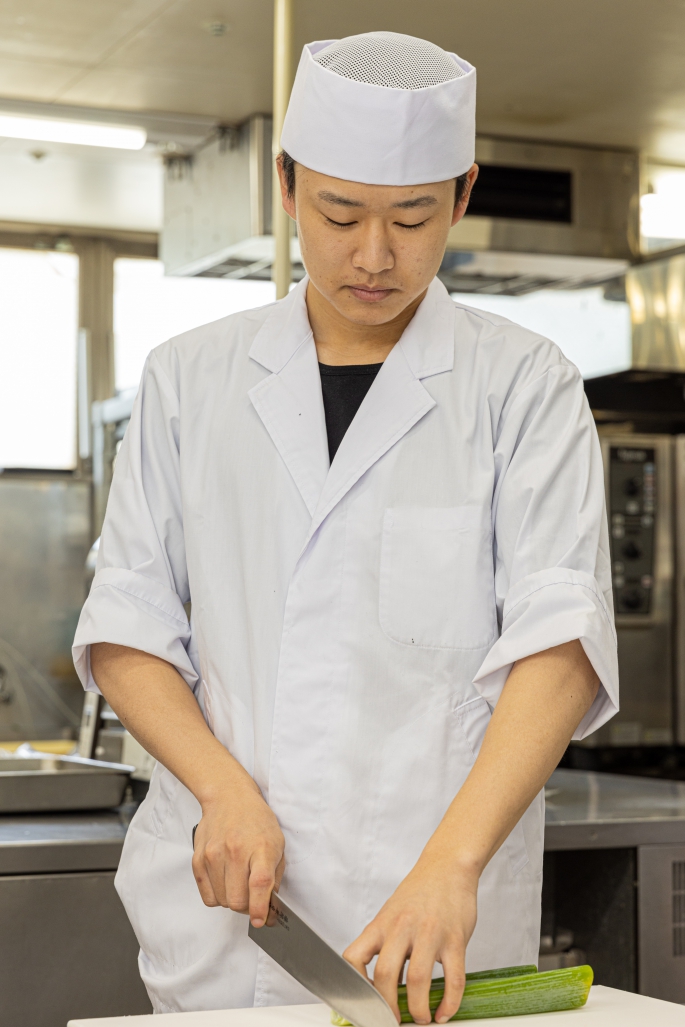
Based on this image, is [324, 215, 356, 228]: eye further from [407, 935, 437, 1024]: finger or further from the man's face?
[407, 935, 437, 1024]: finger

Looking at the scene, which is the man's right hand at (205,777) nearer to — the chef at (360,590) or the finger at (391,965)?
the chef at (360,590)

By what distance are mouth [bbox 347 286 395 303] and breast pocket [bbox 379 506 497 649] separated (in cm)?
20

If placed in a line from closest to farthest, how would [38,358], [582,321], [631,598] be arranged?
[631,598]
[582,321]
[38,358]

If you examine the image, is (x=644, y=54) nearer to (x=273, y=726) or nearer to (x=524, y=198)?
(x=524, y=198)

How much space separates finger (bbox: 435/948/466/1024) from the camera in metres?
0.90

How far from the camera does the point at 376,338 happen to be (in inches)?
49.8

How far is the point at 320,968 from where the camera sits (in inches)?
36.6

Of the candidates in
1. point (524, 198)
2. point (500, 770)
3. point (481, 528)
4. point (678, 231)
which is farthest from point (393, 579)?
point (678, 231)

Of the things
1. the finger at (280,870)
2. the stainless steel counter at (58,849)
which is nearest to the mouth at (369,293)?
the finger at (280,870)

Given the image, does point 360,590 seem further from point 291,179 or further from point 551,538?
point 291,179

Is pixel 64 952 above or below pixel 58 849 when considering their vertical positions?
below

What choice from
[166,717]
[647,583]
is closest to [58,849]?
[166,717]

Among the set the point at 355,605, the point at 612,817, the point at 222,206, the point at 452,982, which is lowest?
the point at 612,817

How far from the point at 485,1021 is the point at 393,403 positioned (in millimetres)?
545
